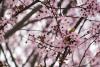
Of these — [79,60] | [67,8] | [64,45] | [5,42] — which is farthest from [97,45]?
[5,42]

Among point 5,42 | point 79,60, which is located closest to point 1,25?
point 5,42

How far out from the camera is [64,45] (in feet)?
7.48

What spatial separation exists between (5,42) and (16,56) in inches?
8.5

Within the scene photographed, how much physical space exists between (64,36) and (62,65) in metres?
0.55

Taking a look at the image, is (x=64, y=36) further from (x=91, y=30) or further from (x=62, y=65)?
(x=62, y=65)

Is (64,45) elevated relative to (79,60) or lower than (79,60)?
elevated

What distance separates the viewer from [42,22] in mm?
3076

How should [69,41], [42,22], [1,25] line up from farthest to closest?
[42,22] < [1,25] < [69,41]

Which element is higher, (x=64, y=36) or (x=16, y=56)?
(x=64, y=36)

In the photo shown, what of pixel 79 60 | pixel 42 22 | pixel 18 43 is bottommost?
pixel 79 60

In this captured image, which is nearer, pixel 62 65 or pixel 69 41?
pixel 69 41

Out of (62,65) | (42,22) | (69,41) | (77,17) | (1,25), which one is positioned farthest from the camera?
(42,22)

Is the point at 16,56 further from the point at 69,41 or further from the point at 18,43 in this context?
the point at 69,41

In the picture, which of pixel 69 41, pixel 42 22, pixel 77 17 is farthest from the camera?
pixel 42 22
